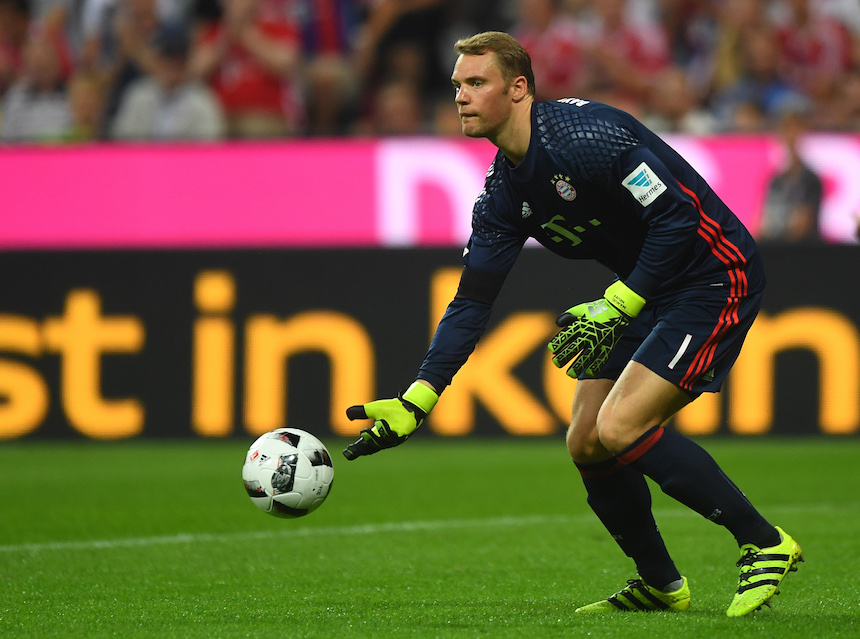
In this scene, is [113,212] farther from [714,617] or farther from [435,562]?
[714,617]

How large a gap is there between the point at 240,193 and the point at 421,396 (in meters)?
7.52

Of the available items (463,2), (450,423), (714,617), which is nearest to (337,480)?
(450,423)

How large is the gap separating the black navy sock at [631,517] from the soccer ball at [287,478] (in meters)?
1.02

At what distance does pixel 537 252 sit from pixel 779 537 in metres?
6.42

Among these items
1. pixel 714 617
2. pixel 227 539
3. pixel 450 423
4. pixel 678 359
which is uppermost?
pixel 678 359

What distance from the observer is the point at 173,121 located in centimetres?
1252

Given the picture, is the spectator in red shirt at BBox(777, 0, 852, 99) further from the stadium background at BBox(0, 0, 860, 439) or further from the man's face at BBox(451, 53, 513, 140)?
the man's face at BBox(451, 53, 513, 140)

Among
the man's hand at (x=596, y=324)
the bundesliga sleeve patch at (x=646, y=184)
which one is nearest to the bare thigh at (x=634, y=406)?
the man's hand at (x=596, y=324)

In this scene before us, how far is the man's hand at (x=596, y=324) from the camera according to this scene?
4.56 metres

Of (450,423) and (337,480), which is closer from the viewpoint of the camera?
(337,480)

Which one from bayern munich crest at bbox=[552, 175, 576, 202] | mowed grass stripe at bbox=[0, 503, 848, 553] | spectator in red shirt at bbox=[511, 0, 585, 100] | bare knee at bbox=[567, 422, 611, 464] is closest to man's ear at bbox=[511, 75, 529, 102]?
bayern munich crest at bbox=[552, 175, 576, 202]

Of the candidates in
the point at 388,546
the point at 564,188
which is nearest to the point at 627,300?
the point at 564,188

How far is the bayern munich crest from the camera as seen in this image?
4.71m

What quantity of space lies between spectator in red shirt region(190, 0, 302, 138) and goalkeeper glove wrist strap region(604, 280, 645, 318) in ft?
27.6
